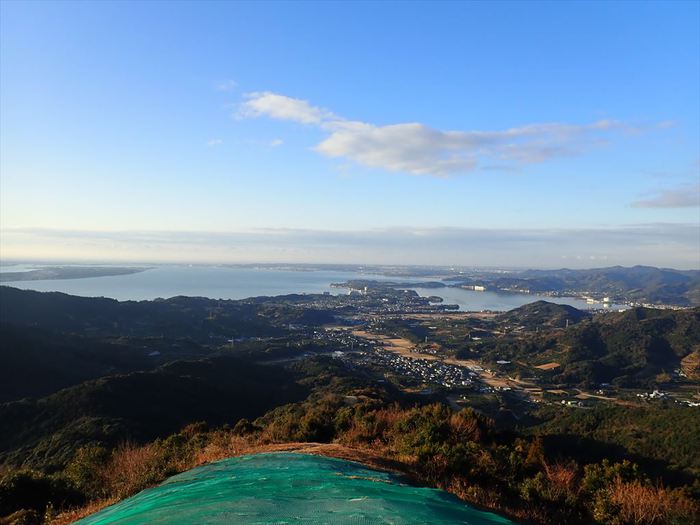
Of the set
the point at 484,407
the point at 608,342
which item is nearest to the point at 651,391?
the point at 608,342

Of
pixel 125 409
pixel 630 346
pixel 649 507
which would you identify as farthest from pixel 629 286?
pixel 649 507

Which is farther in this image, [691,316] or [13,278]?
[13,278]

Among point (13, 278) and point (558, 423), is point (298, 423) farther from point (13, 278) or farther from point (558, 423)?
point (13, 278)

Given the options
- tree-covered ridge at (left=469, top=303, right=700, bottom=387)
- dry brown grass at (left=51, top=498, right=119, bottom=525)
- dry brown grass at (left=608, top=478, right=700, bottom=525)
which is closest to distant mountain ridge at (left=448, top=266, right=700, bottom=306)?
tree-covered ridge at (left=469, top=303, right=700, bottom=387)

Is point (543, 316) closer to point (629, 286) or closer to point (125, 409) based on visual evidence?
point (125, 409)

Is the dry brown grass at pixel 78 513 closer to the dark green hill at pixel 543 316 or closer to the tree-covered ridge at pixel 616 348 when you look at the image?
the tree-covered ridge at pixel 616 348
